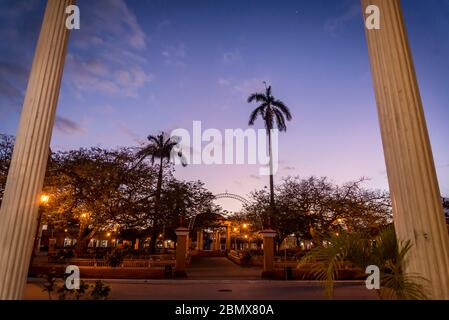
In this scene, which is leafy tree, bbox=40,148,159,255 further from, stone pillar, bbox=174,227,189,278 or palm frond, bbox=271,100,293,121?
palm frond, bbox=271,100,293,121

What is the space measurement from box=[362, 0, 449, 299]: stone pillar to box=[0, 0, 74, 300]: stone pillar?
393cm

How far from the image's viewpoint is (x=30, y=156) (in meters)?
3.48

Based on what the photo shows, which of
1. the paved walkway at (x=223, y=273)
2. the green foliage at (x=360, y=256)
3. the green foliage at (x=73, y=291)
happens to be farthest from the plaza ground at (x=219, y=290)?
the green foliage at (x=360, y=256)

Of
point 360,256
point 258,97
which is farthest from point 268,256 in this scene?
point 258,97

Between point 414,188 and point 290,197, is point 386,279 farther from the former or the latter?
point 290,197

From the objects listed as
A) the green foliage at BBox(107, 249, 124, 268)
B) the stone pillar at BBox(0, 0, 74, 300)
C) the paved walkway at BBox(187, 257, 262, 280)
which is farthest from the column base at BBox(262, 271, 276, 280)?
the stone pillar at BBox(0, 0, 74, 300)

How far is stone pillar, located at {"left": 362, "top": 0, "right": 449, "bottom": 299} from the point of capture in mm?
2951

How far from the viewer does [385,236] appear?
332cm

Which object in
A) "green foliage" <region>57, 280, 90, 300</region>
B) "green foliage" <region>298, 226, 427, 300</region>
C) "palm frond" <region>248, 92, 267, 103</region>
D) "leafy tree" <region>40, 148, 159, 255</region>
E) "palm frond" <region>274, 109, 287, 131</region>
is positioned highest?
"palm frond" <region>248, 92, 267, 103</region>

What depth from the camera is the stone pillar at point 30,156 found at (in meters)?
3.19

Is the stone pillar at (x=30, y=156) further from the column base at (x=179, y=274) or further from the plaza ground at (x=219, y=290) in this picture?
the column base at (x=179, y=274)

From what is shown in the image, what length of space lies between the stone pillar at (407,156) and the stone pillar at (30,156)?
3928mm

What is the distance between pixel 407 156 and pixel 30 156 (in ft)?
13.5
